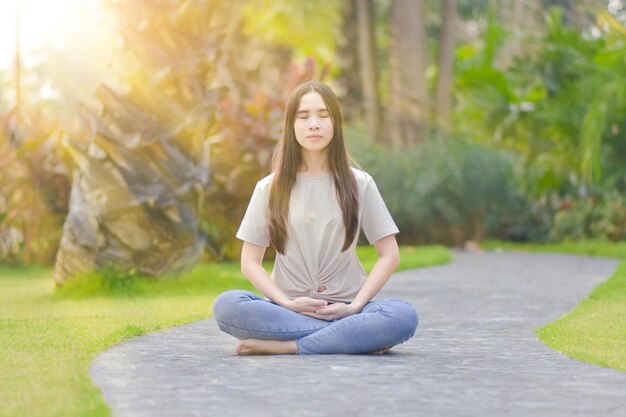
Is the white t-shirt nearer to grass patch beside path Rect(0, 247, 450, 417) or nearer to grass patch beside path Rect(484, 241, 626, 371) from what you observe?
grass patch beside path Rect(0, 247, 450, 417)

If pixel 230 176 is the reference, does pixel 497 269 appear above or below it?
below

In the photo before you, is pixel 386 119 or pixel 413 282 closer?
pixel 413 282

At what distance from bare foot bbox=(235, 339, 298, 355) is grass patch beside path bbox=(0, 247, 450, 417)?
0.80 m

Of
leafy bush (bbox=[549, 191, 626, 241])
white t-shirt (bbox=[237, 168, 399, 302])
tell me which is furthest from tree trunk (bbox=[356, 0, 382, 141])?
white t-shirt (bbox=[237, 168, 399, 302])

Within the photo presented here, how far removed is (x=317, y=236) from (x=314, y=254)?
3.9 inches

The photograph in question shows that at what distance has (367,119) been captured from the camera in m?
24.2

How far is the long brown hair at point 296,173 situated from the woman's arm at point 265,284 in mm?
130

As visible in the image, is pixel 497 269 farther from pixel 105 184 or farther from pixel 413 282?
pixel 105 184

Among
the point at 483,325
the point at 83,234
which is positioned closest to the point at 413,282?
the point at 83,234

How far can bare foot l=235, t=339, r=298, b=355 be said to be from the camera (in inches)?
247

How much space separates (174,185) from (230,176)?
386 cm

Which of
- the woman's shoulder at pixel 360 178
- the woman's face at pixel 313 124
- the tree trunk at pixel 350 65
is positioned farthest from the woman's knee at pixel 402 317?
the tree trunk at pixel 350 65

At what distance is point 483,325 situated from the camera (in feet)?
26.8

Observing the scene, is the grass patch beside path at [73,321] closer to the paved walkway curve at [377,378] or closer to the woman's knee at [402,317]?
the paved walkway curve at [377,378]
